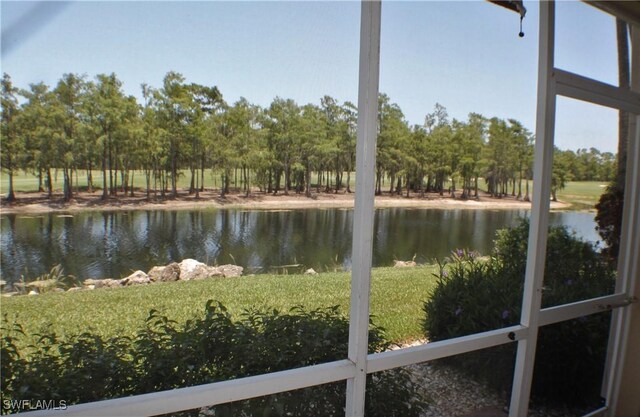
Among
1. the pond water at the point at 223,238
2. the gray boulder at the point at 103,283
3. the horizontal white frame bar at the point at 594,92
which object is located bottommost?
the gray boulder at the point at 103,283

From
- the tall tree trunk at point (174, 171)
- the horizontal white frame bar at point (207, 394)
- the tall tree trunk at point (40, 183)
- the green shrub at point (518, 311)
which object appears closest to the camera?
the horizontal white frame bar at point (207, 394)

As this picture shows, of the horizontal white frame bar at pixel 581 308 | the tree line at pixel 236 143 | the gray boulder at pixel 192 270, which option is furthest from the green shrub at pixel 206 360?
the horizontal white frame bar at pixel 581 308

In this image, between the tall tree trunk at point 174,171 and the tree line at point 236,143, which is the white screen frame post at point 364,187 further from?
the tall tree trunk at point 174,171

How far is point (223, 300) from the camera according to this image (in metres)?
1.49

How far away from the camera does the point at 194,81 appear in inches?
52.4

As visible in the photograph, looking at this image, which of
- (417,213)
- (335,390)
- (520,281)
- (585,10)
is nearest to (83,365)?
(335,390)

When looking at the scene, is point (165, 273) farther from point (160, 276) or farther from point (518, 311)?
point (518, 311)

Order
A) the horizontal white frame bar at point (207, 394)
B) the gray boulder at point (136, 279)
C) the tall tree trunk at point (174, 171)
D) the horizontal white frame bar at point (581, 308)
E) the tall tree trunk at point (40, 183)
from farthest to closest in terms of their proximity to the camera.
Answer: the horizontal white frame bar at point (581, 308) → the tall tree trunk at point (174, 171) → the gray boulder at point (136, 279) → the tall tree trunk at point (40, 183) → the horizontal white frame bar at point (207, 394)

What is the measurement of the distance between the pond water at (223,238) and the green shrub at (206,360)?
21 cm

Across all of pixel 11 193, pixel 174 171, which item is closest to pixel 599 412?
pixel 174 171

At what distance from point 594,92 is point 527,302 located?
3.64 feet

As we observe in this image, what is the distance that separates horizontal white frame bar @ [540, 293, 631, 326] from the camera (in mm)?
1833

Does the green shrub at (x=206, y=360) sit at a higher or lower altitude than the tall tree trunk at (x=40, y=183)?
lower

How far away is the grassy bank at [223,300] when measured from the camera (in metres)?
1.19
